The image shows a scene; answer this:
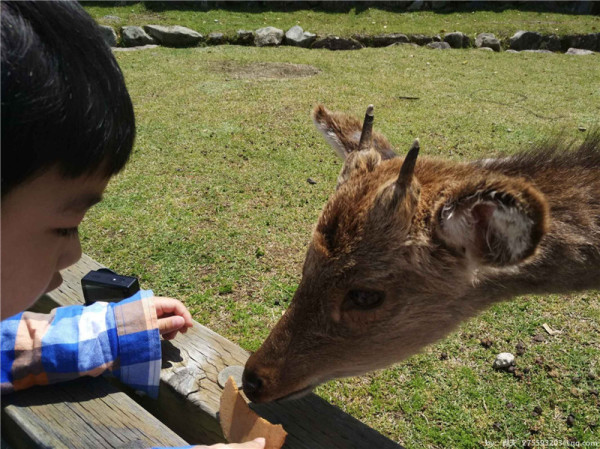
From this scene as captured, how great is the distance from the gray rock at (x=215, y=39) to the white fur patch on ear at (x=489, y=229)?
15.7 meters

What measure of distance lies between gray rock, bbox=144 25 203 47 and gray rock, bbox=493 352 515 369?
586 inches

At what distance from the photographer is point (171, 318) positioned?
2.43 metres

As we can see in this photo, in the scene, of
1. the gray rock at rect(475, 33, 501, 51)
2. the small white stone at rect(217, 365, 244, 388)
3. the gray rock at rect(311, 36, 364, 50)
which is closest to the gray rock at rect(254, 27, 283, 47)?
the gray rock at rect(311, 36, 364, 50)

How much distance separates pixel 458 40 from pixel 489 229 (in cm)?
1643

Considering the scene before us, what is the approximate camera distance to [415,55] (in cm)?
1518

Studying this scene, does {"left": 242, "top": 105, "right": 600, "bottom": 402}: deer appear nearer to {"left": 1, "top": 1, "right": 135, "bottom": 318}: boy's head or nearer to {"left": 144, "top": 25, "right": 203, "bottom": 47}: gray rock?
{"left": 1, "top": 1, "right": 135, "bottom": 318}: boy's head

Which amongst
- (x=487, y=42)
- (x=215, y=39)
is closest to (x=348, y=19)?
(x=487, y=42)

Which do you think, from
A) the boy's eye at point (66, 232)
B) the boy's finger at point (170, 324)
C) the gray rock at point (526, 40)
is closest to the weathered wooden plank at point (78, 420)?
the boy's finger at point (170, 324)

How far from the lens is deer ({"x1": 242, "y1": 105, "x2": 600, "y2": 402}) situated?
2395mm

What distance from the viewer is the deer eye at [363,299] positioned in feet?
8.29

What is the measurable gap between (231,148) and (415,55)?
9.57m

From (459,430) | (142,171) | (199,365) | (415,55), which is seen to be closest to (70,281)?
(199,365)

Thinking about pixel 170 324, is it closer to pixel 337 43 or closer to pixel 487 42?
pixel 337 43

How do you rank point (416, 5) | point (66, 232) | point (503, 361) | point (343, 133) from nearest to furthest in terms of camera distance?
1. point (66, 232)
2. point (343, 133)
3. point (503, 361)
4. point (416, 5)
